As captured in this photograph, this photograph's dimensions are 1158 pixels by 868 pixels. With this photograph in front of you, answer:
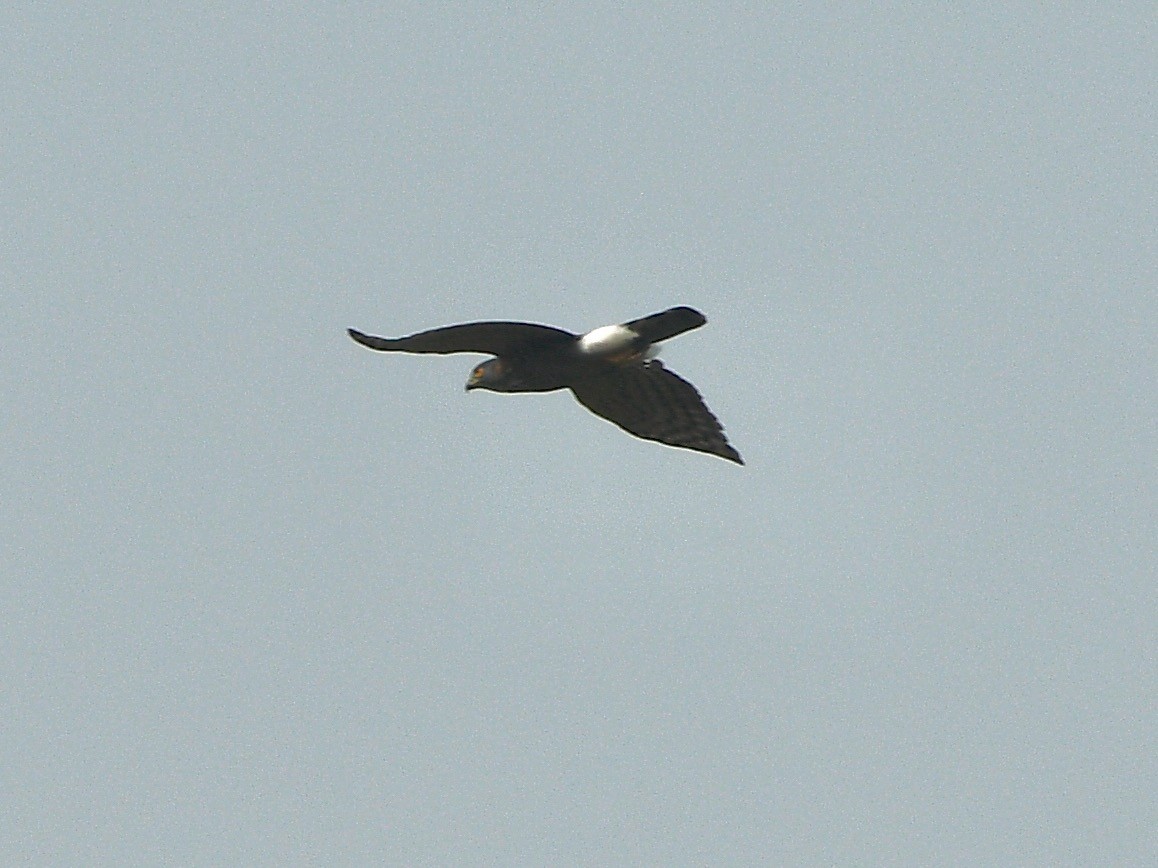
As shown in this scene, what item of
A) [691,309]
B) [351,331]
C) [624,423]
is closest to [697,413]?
[624,423]

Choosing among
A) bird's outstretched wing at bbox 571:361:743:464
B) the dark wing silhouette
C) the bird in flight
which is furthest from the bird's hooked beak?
the dark wing silhouette

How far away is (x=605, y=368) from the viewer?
1912cm

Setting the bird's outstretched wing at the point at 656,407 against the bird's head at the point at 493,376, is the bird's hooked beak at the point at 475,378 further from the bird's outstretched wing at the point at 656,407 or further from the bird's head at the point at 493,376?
the bird's outstretched wing at the point at 656,407

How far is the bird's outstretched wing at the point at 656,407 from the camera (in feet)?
64.8

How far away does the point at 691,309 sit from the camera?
57.6 feet

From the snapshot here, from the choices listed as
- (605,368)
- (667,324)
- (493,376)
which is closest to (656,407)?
(605,368)

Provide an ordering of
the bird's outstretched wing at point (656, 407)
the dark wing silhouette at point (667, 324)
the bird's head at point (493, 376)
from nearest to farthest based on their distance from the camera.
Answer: the dark wing silhouette at point (667, 324)
the bird's head at point (493, 376)
the bird's outstretched wing at point (656, 407)

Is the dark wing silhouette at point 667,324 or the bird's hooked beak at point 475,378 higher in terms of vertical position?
the dark wing silhouette at point 667,324

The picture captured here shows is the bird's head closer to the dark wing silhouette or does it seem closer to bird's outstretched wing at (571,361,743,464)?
bird's outstretched wing at (571,361,743,464)

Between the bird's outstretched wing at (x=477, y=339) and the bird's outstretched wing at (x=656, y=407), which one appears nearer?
the bird's outstretched wing at (x=477, y=339)

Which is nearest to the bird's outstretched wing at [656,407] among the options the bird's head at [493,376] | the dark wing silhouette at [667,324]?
the bird's head at [493,376]

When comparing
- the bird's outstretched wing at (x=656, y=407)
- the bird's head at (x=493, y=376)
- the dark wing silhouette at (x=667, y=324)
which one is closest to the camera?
the dark wing silhouette at (x=667, y=324)

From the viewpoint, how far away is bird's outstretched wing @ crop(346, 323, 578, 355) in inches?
696

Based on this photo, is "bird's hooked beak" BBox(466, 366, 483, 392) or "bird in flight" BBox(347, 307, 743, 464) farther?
"bird's hooked beak" BBox(466, 366, 483, 392)
